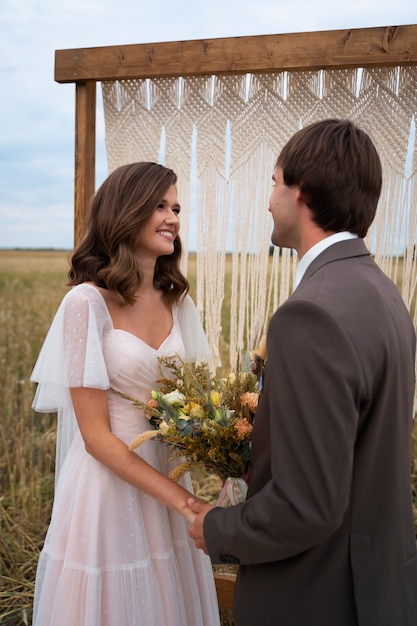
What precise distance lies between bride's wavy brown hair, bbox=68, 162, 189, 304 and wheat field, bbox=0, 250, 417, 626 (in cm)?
203

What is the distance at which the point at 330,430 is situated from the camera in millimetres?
1189

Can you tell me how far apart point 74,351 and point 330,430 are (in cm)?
95

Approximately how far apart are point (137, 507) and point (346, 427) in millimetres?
1039

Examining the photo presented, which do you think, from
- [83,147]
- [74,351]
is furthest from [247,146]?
[74,351]

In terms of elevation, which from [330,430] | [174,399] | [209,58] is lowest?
[174,399]

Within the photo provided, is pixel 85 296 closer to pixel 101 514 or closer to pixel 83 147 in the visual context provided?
pixel 101 514

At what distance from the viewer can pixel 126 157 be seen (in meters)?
2.98

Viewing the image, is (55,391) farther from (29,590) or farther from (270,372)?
(29,590)

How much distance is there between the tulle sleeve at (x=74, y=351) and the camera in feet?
6.26

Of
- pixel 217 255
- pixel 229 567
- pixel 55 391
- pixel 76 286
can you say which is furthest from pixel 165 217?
pixel 229 567

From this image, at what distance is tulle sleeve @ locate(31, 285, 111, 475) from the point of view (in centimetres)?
191

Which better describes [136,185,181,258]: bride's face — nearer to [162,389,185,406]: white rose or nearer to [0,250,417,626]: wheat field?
[162,389,185,406]: white rose

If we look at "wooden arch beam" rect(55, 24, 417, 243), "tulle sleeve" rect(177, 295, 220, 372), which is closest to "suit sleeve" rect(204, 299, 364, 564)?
"tulle sleeve" rect(177, 295, 220, 372)

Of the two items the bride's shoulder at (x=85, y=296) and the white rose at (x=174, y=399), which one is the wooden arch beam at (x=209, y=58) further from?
the white rose at (x=174, y=399)
